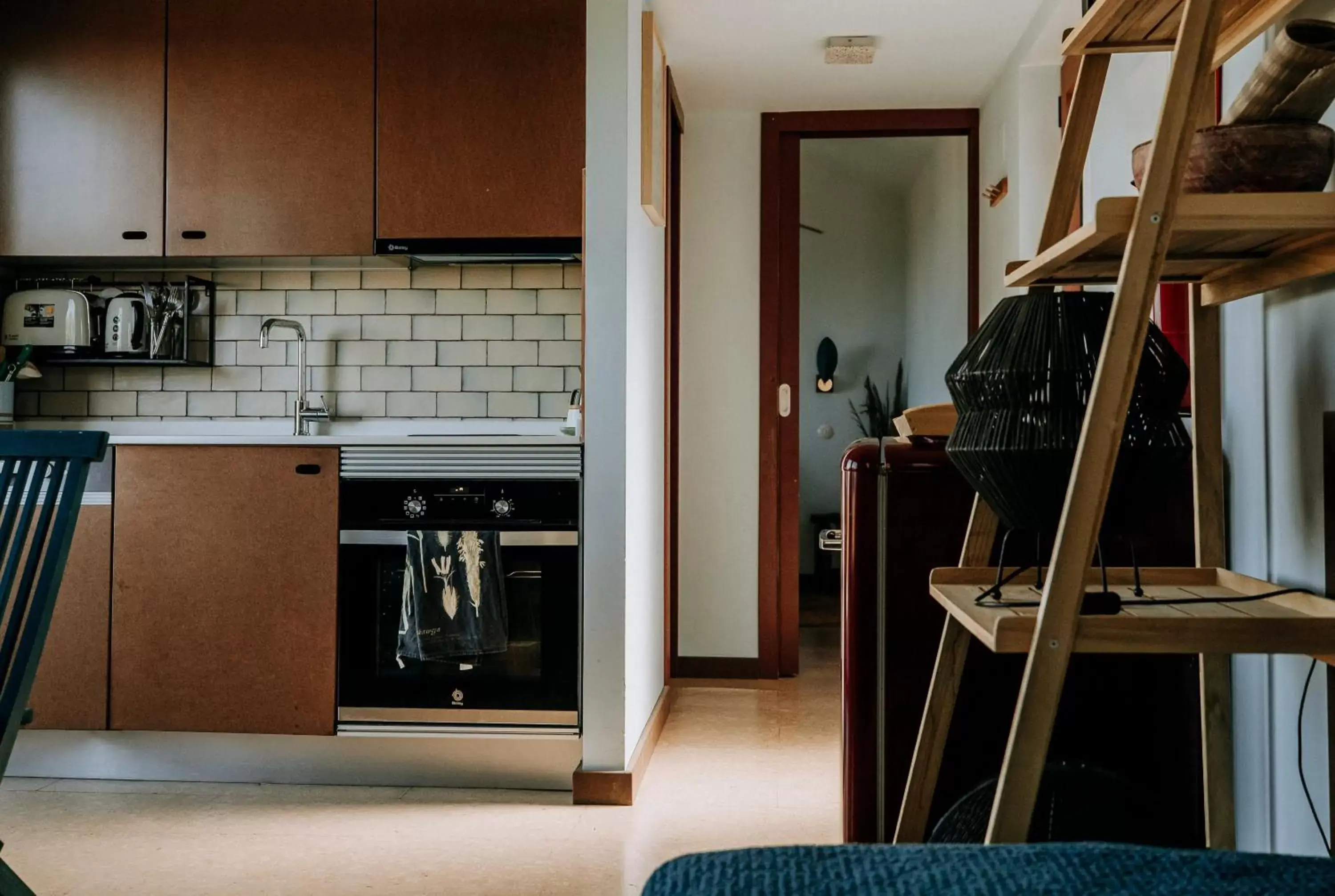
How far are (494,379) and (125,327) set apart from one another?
3.81ft

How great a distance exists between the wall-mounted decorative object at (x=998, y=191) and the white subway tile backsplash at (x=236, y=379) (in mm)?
2574

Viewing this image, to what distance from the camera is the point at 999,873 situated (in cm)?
61

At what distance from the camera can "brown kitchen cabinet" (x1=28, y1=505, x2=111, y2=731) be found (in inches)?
110

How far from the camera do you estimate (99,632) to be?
280cm

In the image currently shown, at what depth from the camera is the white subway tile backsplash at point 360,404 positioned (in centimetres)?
349

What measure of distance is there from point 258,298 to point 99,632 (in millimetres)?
1204

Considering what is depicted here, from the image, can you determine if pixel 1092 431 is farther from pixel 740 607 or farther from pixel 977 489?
pixel 740 607

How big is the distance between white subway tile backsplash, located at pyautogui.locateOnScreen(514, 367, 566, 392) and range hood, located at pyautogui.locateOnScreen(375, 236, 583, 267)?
45 centimetres

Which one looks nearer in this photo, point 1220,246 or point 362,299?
point 1220,246

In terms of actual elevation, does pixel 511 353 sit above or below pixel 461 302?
below

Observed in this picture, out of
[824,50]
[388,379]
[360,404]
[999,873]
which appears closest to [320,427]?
[360,404]

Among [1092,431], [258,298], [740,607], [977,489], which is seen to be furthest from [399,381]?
[1092,431]

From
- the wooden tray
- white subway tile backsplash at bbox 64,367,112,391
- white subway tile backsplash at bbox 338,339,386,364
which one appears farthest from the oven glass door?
the wooden tray

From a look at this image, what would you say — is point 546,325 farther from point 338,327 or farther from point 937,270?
point 937,270
